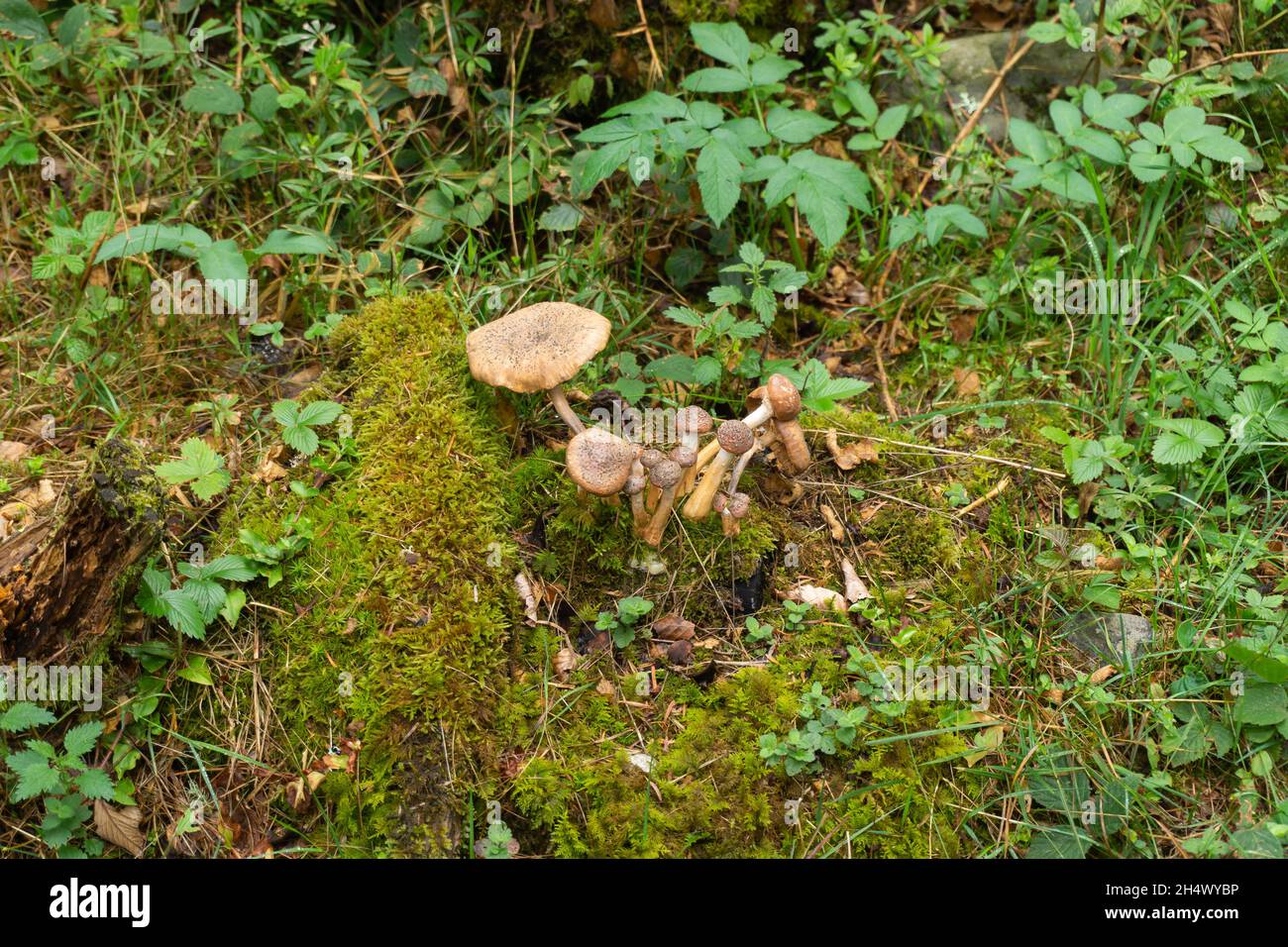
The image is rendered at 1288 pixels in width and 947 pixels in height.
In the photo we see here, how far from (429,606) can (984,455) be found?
2.48m

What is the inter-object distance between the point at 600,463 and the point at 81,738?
1.99 meters

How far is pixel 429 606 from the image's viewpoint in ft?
11.4

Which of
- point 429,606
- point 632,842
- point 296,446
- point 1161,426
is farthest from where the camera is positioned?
point 1161,426

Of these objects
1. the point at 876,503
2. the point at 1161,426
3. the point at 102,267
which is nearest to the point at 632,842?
the point at 876,503

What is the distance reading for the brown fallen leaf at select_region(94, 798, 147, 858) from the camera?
3.32 m

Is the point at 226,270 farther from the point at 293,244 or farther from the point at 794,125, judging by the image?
the point at 794,125

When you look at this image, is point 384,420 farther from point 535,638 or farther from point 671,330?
point 671,330

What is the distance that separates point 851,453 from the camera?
416cm

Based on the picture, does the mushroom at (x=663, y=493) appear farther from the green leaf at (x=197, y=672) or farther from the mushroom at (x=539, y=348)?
the green leaf at (x=197, y=672)

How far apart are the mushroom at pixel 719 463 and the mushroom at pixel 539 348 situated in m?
0.52

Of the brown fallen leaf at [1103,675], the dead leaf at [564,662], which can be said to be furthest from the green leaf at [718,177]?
the brown fallen leaf at [1103,675]

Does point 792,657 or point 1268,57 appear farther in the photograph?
point 1268,57

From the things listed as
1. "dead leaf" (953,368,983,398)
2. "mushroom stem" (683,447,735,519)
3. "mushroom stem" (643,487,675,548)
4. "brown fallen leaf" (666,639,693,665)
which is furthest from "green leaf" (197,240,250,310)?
"dead leaf" (953,368,983,398)

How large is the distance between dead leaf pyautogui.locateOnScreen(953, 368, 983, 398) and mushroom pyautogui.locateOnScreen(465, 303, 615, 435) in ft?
6.34
